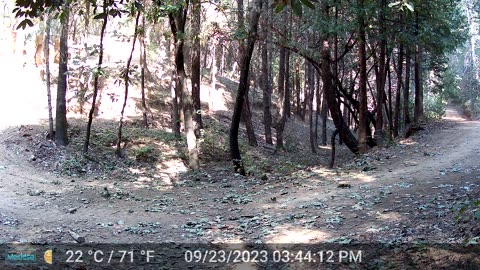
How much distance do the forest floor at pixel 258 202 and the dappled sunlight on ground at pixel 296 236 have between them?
→ 0.02 metres

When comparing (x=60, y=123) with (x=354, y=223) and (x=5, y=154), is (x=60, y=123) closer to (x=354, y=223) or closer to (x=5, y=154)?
(x=5, y=154)

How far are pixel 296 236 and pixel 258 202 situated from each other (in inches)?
128

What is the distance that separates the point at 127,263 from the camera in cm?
567

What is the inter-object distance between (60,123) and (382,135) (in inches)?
480

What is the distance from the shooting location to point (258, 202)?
9734mm

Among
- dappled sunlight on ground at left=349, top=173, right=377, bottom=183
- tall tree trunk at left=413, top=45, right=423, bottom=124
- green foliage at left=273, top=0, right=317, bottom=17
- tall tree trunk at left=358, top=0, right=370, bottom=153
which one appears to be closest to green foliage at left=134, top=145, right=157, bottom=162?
tall tree trunk at left=358, top=0, right=370, bottom=153

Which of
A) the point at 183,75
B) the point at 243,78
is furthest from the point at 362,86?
the point at 183,75

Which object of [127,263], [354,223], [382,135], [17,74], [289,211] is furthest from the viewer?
[17,74]

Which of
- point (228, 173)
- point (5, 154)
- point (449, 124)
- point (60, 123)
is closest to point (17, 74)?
point (60, 123)

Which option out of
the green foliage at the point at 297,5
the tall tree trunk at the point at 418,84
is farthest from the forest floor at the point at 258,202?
the tall tree trunk at the point at 418,84

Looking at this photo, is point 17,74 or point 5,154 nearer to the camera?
point 5,154

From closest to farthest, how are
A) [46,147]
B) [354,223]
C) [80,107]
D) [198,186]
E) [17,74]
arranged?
[354,223] < [198,186] < [46,147] < [80,107] < [17,74]

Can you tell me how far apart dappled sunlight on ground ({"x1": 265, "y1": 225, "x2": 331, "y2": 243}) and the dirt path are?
0.02 metres

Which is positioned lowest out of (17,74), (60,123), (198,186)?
(198,186)
